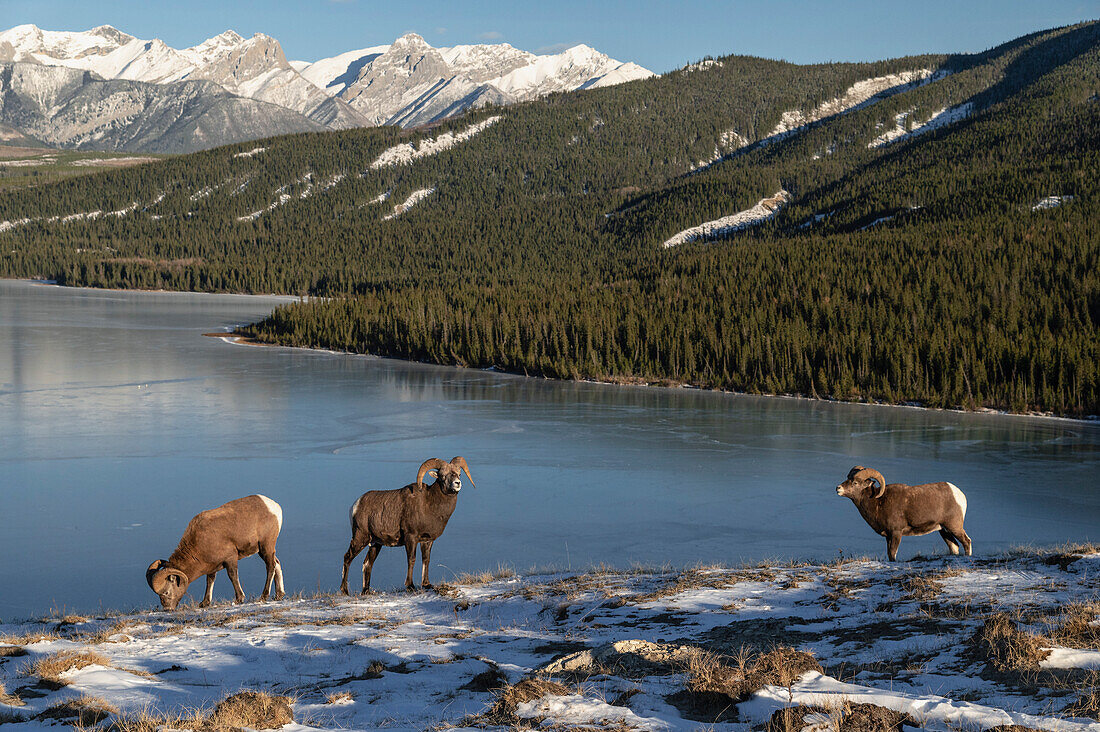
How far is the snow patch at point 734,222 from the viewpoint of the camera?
17320cm

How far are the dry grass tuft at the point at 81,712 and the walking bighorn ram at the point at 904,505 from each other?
12727 millimetres

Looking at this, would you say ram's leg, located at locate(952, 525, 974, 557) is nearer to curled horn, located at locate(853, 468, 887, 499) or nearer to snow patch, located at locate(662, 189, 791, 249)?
curled horn, located at locate(853, 468, 887, 499)

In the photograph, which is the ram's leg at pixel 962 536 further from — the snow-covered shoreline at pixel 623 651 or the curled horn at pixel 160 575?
the curled horn at pixel 160 575

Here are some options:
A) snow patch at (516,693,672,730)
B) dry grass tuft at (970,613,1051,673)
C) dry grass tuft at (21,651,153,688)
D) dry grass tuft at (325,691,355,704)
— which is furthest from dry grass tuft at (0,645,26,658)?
dry grass tuft at (970,613,1051,673)

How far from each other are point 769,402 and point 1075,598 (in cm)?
5180

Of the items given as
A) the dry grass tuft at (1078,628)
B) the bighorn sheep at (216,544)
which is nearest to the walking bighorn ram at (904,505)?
the dry grass tuft at (1078,628)

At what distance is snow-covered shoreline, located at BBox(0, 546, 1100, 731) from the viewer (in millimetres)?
9562

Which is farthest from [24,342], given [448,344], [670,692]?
[670,692]

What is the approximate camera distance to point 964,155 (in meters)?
166

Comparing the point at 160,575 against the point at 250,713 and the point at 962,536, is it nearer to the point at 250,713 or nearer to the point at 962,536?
the point at 250,713

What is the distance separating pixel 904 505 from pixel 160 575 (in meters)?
13.0

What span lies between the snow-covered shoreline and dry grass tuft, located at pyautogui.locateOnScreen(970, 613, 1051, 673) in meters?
0.03

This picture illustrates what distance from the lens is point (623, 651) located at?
36.5 feet

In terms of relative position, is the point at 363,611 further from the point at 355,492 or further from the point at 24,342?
the point at 24,342
